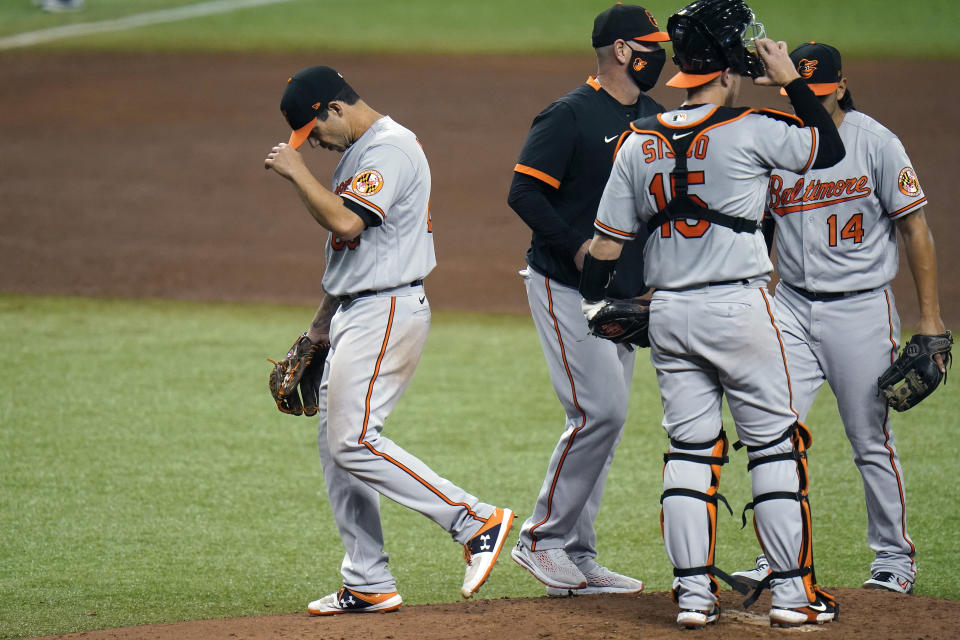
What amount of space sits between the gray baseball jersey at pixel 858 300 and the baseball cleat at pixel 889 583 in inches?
0.7

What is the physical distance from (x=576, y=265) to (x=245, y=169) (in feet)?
36.8

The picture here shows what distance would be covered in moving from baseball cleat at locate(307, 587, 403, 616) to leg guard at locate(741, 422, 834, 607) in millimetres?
1183

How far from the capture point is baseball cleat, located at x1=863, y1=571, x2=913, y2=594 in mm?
3920

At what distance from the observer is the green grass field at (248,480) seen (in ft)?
14.4

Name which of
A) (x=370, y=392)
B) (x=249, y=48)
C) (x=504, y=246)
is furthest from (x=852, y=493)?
(x=249, y=48)

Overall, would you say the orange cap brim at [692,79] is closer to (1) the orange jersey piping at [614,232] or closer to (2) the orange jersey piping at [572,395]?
(1) the orange jersey piping at [614,232]

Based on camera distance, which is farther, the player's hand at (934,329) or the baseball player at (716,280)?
the player's hand at (934,329)

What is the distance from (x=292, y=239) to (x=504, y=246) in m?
2.19

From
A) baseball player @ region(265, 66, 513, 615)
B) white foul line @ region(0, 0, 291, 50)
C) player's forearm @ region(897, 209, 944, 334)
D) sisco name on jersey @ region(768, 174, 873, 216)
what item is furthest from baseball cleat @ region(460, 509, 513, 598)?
white foul line @ region(0, 0, 291, 50)

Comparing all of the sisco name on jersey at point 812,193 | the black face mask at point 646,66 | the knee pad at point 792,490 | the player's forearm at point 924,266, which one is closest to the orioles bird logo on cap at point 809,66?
the sisco name on jersey at point 812,193

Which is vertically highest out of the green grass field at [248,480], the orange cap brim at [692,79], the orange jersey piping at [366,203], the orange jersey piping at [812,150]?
the orange cap brim at [692,79]

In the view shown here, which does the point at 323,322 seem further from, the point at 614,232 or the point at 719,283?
the point at 719,283

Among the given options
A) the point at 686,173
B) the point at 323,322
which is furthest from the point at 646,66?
the point at 323,322

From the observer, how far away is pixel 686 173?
10.5 ft
